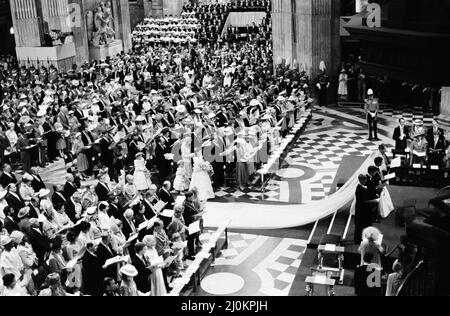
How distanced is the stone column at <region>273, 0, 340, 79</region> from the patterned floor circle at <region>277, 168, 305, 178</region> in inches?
347

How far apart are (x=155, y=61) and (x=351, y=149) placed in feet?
47.2

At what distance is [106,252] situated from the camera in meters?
8.73

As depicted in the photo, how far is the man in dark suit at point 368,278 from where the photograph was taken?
A: 8484 mm

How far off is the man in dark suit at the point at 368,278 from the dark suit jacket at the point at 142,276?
3.30m

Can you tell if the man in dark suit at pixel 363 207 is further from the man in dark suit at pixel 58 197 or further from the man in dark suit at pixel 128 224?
the man in dark suit at pixel 58 197

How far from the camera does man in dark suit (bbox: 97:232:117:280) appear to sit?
873cm

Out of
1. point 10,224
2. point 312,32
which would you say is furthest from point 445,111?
point 10,224

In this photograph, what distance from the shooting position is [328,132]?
782 inches

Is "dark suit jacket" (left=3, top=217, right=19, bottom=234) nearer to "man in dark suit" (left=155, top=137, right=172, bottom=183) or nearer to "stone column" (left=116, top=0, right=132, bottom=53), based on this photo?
"man in dark suit" (left=155, top=137, right=172, bottom=183)

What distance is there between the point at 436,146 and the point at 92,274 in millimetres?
9306

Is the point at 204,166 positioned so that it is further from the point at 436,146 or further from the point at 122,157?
the point at 436,146

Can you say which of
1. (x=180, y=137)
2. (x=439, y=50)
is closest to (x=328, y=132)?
(x=180, y=137)

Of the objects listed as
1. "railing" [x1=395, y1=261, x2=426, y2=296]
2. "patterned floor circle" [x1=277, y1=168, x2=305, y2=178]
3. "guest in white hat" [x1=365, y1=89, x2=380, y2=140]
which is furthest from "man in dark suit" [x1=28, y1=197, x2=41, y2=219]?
"guest in white hat" [x1=365, y1=89, x2=380, y2=140]
